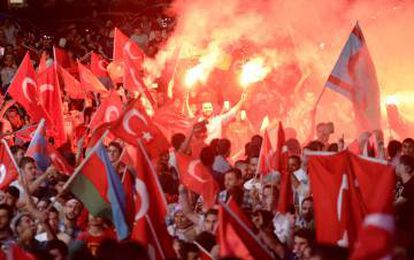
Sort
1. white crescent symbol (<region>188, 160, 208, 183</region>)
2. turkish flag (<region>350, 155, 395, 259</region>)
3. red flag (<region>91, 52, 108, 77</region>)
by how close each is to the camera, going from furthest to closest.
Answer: red flag (<region>91, 52, 108, 77</region>) → white crescent symbol (<region>188, 160, 208, 183</region>) → turkish flag (<region>350, 155, 395, 259</region>)

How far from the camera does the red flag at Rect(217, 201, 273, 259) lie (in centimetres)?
603

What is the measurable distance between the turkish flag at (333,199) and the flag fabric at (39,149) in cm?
341

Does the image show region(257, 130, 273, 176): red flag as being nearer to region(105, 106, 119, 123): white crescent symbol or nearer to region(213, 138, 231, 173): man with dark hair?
region(213, 138, 231, 173): man with dark hair

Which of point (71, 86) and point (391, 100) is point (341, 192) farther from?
point (71, 86)

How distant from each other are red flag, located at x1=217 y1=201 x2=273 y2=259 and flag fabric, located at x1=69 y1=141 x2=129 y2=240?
4.53 feet

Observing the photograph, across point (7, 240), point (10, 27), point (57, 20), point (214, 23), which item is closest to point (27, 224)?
point (7, 240)

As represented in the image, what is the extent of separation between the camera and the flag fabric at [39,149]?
918cm

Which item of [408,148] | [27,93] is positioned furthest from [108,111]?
[408,148]

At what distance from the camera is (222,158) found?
9.62 meters

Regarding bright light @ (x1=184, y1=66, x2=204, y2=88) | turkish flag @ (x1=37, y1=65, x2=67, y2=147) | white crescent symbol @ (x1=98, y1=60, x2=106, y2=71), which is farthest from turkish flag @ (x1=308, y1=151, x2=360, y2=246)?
white crescent symbol @ (x1=98, y1=60, x2=106, y2=71)

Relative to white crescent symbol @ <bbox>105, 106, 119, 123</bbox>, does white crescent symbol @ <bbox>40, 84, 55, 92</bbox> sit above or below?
above

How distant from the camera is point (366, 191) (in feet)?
21.9

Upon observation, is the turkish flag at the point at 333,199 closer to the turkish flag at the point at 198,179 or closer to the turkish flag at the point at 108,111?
the turkish flag at the point at 198,179

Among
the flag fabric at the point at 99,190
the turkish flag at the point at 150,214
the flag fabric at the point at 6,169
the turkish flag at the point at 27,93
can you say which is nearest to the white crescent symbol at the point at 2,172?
the flag fabric at the point at 6,169
